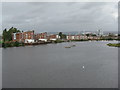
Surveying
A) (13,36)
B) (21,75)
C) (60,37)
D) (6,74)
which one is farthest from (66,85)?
(60,37)

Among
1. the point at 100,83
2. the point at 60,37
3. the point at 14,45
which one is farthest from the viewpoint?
the point at 60,37

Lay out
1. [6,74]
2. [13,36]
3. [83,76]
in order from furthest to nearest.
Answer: [13,36] → [6,74] → [83,76]

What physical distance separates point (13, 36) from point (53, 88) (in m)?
25.6

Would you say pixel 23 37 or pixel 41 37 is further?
pixel 41 37

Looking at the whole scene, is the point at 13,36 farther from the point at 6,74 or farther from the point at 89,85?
the point at 89,85

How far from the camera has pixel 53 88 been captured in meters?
6.50

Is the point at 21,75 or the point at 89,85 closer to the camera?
the point at 89,85

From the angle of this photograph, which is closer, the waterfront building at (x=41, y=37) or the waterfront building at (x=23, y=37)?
Answer: the waterfront building at (x=23, y=37)

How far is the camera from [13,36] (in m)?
30.6

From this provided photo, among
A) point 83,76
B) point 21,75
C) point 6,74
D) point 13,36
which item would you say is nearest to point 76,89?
point 83,76

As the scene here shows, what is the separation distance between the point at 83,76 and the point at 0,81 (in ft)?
12.2

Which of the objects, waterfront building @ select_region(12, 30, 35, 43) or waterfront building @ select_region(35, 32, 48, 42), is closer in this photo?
waterfront building @ select_region(12, 30, 35, 43)

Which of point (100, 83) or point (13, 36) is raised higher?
point (13, 36)

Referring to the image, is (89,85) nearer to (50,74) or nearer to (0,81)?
(50,74)
